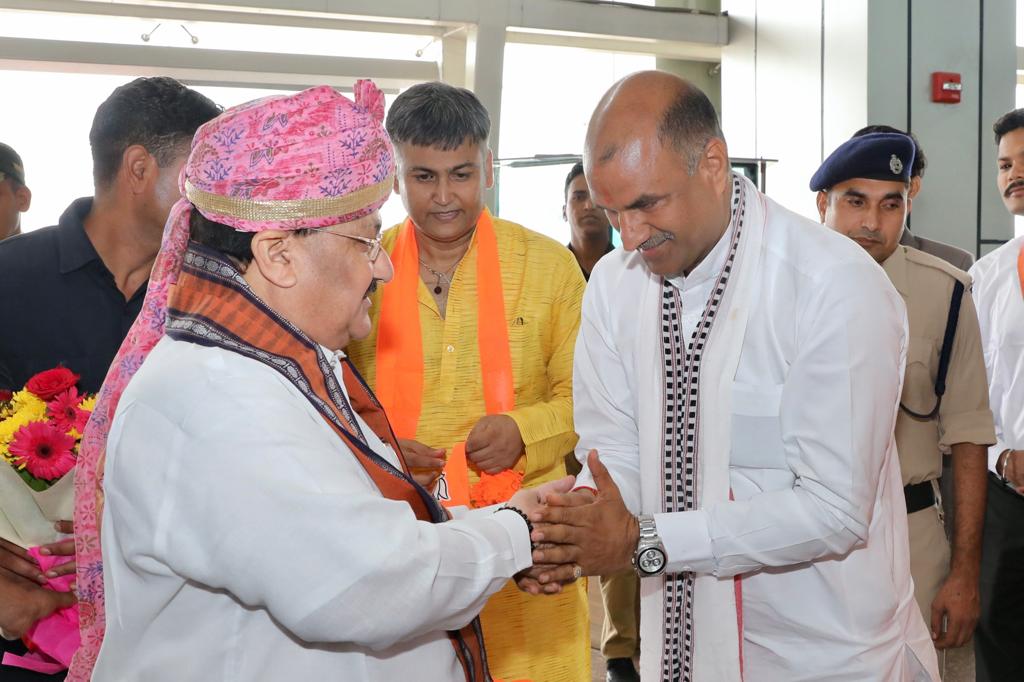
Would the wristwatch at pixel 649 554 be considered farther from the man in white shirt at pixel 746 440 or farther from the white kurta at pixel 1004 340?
the white kurta at pixel 1004 340

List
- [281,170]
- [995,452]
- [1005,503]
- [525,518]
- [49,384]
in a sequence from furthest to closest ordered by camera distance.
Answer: [995,452] → [1005,503] → [49,384] → [525,518] → [281,170]

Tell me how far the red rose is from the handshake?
0.92 meters

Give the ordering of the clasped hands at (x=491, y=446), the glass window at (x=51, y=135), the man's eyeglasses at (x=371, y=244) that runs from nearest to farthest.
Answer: the man's eyeglasses at (x=371, y=244) < the clasped hands at (x=491, y=446) < the glass window at (x=51, y=135)

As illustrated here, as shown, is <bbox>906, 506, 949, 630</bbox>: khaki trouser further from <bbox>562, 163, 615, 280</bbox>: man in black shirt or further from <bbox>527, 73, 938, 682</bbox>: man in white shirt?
<bbox>562, 163, 615, 280</bbox>: man in black shirt

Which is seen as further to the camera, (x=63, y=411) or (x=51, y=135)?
(x=51, y=135)

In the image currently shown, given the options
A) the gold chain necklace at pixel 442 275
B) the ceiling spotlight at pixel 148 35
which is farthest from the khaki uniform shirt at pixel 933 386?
the ceiling spotlight at pixel 148 35

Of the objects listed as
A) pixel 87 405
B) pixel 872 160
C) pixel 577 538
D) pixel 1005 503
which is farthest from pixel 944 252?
pixel 87 405

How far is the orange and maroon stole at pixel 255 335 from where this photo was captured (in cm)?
144

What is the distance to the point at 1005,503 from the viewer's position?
358 centimetres

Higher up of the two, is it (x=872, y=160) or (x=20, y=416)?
(x=872, y=160)

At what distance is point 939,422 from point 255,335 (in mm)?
2197

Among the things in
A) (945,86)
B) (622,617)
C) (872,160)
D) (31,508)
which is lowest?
(622,617)

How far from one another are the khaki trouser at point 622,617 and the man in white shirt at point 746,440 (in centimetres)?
241

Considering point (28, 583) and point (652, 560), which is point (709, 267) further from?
point (28, 583)
